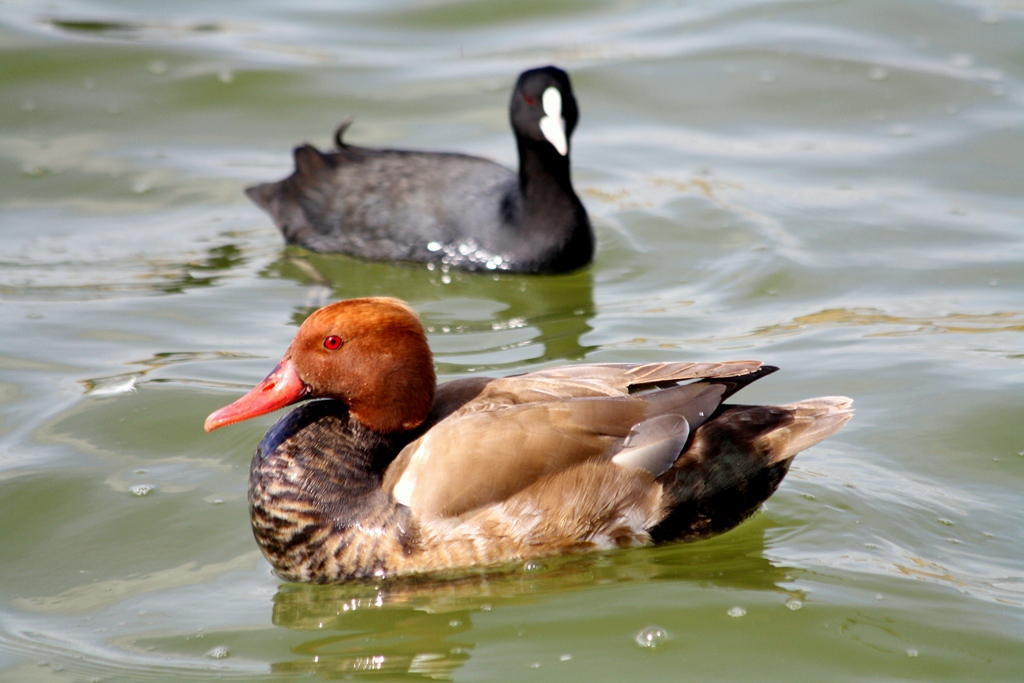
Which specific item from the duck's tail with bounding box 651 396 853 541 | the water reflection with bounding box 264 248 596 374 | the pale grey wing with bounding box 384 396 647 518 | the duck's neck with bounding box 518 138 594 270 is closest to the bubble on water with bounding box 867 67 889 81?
the duck's neck with bounding box 518 138 594 270

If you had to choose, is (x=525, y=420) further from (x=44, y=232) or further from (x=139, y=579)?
(x=44, y=232)

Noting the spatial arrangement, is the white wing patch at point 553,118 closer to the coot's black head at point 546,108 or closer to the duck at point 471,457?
the coot's black head at point 546,108

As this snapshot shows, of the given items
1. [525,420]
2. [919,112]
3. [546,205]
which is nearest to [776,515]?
[525,420]

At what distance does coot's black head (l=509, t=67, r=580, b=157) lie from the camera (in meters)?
8.02

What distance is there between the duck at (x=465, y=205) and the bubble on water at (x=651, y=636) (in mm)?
4023

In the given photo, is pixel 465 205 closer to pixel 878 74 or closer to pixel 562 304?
pixel 562 304

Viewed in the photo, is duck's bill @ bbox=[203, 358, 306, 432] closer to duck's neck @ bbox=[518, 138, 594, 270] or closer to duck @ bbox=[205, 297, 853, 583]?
duck @ bbox=[205, 297, 853, 583]

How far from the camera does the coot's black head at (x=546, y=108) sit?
26.3 ft

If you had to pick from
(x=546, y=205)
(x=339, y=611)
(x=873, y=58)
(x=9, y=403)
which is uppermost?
(x=873, y=58)

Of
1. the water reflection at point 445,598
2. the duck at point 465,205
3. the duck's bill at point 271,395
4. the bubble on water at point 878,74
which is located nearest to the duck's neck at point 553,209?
the duck at point 465,205

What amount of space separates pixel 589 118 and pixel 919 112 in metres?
2.69

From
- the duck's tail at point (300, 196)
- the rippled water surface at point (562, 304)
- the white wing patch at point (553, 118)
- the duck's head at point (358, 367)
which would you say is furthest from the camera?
the duck's tail at point (300, 196)

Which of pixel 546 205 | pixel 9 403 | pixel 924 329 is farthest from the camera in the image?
pixel 546 205

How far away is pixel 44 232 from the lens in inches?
348
